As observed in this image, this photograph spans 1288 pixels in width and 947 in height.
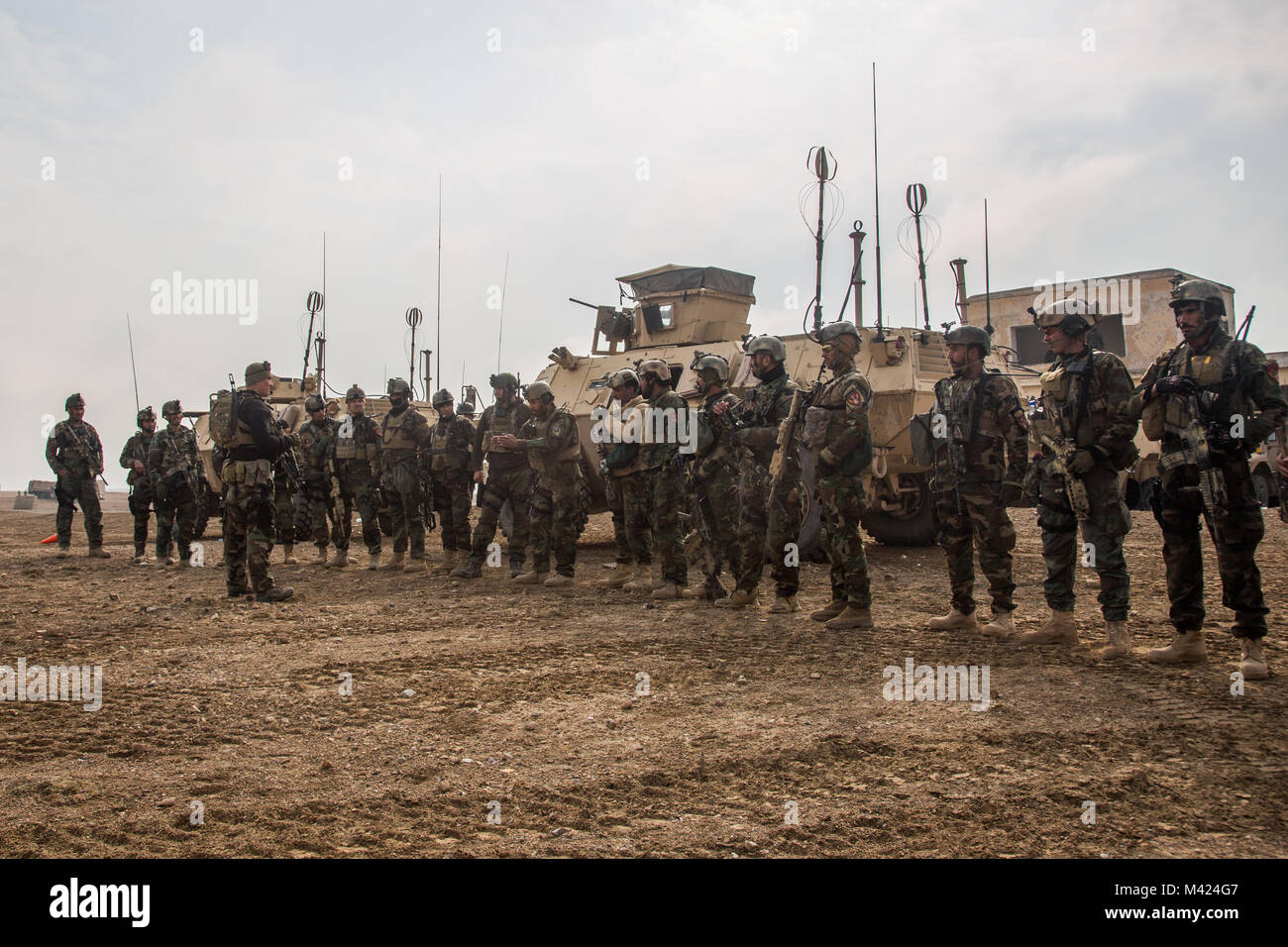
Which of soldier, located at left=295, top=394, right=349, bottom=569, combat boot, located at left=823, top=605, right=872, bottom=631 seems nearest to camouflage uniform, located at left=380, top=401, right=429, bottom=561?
soldier, located at left=295, top=394, right=349, bottom=569

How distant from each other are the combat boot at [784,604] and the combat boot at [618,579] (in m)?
1.67

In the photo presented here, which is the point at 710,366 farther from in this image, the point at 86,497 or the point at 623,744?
the point at 86,497

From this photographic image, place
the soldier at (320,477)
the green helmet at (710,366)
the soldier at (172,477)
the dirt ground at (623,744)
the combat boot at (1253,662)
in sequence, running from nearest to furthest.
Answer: the dirt ground at (623,744) < the combat boot at (1253,662) < the green helmet at (710,366) < the soldier at (320,477) < the soldier at (172,477)

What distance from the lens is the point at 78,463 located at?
12.2 metres

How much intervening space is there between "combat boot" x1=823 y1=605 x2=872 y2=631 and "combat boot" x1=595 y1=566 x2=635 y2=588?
242cm

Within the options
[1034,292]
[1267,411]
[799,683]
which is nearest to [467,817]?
[799,683]

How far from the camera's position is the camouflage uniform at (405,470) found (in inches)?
396

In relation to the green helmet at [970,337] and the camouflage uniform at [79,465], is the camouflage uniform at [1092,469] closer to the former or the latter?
the green helmet at [970,337]

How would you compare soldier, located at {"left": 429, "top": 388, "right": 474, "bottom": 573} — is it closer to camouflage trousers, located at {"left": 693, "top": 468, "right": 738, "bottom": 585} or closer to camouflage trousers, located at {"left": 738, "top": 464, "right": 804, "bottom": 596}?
camouflage trousers, located at {"left": 693, "top": 468, "right": 738, "bottom": 585}

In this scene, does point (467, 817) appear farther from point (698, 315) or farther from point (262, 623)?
point (698, 315)

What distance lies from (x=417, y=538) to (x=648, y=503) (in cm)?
327

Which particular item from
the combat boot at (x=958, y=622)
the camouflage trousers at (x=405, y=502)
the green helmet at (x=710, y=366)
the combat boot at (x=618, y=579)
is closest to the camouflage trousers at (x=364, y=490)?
the camouflage trousers at (x=405, y=502)

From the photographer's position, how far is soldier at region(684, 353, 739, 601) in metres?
7.46
